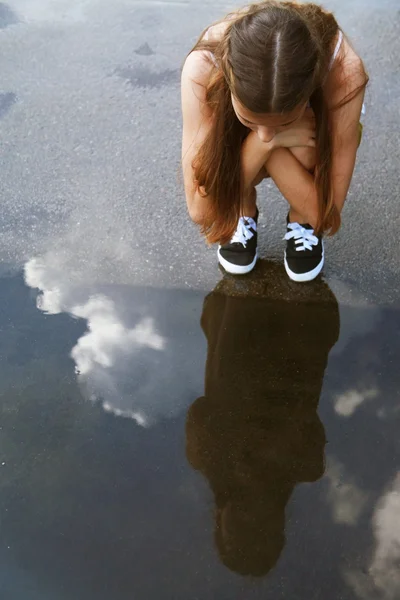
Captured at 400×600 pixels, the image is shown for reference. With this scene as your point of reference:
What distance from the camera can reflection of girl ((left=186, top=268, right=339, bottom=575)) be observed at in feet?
5.71

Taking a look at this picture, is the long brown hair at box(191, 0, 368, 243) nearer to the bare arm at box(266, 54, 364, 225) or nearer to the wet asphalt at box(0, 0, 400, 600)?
the bare arm at box(266, 54, 364, 225)

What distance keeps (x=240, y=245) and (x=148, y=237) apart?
362 mm

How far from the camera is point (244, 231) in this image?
230cm

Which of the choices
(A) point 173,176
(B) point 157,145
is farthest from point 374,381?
(B) point 157,145

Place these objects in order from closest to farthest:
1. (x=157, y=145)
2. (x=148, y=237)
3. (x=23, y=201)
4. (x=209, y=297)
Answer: (x=209, y=297) < (x=148, y=237) < (x=23, y=201) < (x=157, y=145)

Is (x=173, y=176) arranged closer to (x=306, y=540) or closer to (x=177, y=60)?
(x=177, y=60)

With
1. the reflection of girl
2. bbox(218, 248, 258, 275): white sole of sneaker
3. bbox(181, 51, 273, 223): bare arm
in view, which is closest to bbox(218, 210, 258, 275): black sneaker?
bbox(218, 248, 258, 275): white sole of sneaker

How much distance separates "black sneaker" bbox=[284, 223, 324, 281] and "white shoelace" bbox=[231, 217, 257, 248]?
0.13 m

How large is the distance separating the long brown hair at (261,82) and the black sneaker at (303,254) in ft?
0.42

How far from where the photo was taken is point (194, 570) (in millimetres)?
1654

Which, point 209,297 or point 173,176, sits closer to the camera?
point 209,297

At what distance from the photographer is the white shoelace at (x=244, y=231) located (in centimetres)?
228

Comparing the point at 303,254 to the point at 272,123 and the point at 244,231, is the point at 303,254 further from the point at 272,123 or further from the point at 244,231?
the point at 272,123

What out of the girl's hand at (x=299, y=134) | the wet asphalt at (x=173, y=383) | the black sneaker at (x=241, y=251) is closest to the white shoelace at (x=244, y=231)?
the black sneaker at (x=241, y=251)
